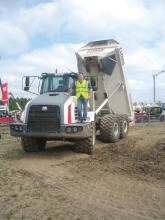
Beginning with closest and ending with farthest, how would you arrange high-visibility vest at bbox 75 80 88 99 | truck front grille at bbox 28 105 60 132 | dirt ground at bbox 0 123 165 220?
dirt ground at bbox 0 123 165 220, truck front grille at bbox 28 105 60 132, high-visibility vest at bbox 75 80 88 99

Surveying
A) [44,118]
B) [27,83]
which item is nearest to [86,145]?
[44,118]

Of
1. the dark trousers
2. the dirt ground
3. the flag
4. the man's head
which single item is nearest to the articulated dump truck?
the dark trousers

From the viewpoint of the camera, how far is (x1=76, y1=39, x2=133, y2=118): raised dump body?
17438mm

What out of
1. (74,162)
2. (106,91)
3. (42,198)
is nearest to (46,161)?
(74,162)

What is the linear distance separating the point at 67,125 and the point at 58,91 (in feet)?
6.32

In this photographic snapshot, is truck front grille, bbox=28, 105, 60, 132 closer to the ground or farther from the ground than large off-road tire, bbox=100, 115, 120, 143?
farther from the ground

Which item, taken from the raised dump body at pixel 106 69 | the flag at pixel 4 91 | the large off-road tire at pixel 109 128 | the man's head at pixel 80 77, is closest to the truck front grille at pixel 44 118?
the man's head at pixel 80 77

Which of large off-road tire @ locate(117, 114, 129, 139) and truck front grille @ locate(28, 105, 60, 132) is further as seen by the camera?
large off-road tire @ locate(117, 114, 129, 139)

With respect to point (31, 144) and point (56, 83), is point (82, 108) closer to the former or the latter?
point (56, 83)

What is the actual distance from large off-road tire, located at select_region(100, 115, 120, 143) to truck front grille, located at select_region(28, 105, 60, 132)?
3.32m

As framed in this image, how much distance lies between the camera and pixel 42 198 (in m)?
8.37

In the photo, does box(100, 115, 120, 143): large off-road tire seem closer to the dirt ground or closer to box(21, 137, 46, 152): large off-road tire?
the dirt ground

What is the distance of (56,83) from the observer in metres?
15.0

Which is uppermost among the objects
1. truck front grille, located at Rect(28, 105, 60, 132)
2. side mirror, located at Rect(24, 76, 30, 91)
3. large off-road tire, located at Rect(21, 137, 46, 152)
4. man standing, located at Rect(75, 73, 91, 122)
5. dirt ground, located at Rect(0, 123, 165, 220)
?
side mirror, located at Rect(24, 76, 30, 91)
